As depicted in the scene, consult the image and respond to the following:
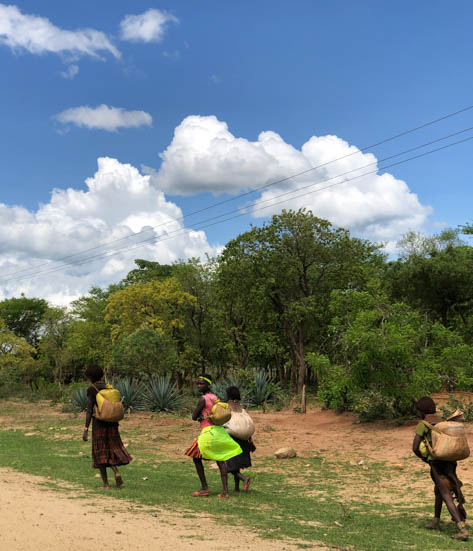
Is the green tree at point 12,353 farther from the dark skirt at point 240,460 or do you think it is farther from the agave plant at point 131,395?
the dark skirt at point 240,460

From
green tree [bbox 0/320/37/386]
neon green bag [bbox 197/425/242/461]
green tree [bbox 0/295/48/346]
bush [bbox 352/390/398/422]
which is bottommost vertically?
bush [bbox 352/390/398/422]

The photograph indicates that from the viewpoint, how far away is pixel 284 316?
30422 millimetres

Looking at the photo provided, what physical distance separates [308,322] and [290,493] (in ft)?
73.5

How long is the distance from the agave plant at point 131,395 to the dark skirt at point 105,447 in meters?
13.5

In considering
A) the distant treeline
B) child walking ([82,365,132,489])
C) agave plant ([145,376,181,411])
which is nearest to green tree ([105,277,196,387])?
the distant treeline

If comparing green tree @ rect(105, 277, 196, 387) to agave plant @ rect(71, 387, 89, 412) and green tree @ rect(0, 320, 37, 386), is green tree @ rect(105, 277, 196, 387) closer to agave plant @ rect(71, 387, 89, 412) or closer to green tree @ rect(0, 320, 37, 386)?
green tree @ rect(0, 320, 37, 386)

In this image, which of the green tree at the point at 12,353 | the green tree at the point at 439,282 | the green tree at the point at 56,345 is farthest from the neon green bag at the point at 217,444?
the green tree at the point at 56,345

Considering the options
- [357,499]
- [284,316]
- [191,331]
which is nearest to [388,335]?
[357,499]

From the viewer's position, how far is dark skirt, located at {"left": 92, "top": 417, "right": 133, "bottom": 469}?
8.04 metres

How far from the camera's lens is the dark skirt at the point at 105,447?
26.4 ft

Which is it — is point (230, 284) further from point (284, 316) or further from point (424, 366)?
point (424, 366)

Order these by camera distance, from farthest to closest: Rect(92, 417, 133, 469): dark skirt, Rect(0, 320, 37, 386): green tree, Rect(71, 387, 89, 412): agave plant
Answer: Rect(0, 320, 37, 386): green tree → Rect(71, 387, 89, 412): agave plant → Rect(92, 417, 133, 469): dark skirt

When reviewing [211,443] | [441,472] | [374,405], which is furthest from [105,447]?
[374,405]

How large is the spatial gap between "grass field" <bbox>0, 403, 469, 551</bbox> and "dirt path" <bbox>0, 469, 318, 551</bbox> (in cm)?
42
